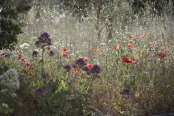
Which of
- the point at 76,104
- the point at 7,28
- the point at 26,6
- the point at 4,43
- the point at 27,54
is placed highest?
the point at 26,6

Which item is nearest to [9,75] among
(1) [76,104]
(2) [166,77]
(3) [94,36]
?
(1) [76,104]

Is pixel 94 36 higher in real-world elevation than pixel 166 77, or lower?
higher

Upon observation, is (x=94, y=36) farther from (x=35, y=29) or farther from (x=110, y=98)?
(x=110, y=98)

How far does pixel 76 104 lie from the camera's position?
6.11ft

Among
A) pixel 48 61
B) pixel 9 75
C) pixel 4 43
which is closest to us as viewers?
pixel 9 75

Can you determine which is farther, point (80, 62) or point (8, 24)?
point (8, 24)

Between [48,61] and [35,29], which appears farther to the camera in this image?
[35,29]

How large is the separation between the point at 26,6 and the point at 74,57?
1406 mm

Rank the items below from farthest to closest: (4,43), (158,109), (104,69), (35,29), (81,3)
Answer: (81,3) < (35,29) < (104,69) < (4,43) < (158,109)

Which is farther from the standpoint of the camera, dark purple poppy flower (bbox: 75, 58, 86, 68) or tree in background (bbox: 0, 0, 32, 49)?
tree in background (bbox: 0, 0, 32, 49)

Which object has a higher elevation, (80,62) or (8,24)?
(8,24)

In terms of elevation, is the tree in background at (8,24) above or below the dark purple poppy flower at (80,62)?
above

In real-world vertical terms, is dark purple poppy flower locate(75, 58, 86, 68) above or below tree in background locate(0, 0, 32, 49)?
below

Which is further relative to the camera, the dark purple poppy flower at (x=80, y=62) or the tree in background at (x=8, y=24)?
the tree in background at (x=8, y=24)
